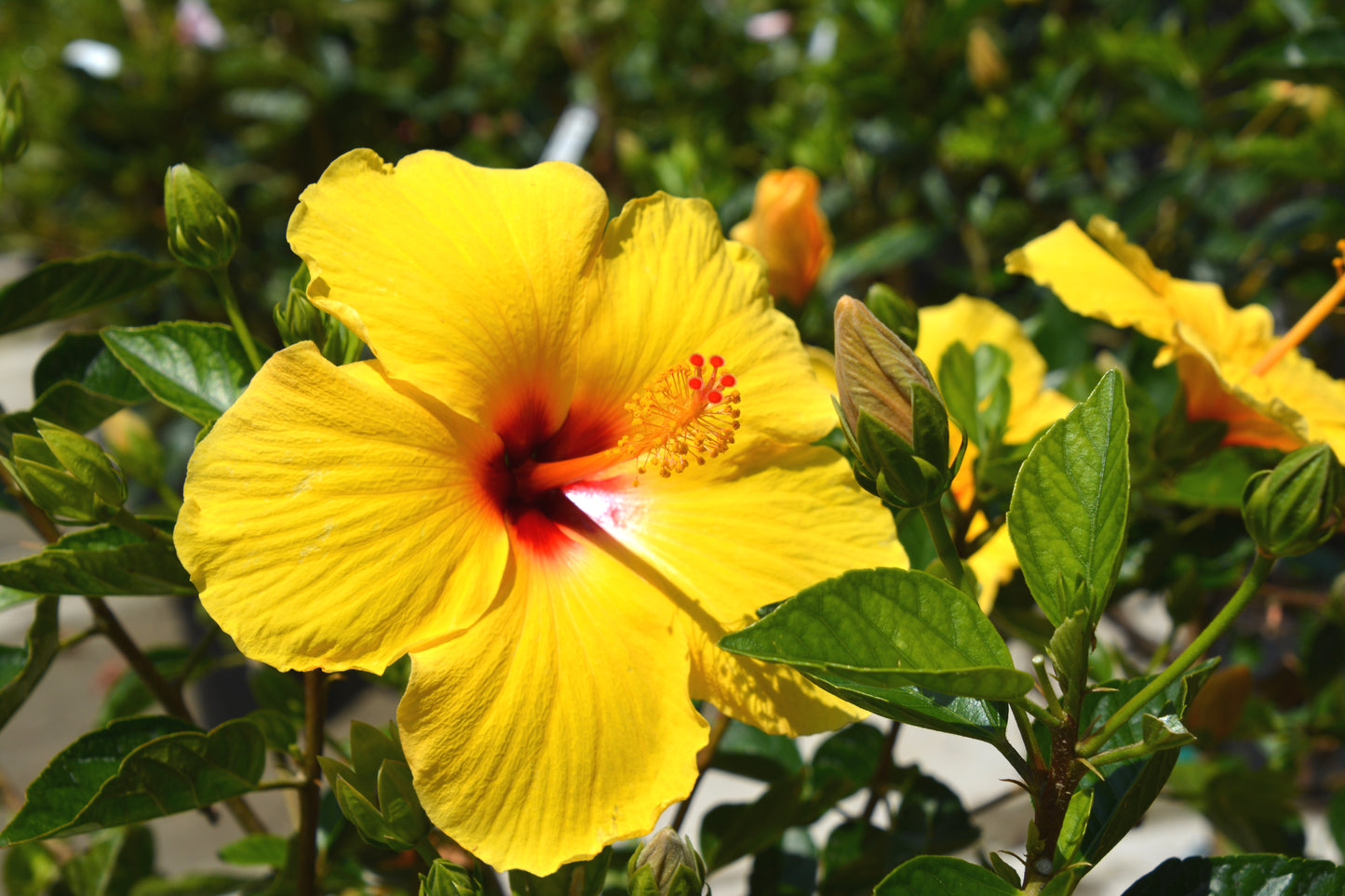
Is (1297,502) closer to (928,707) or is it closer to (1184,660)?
(1184,660)

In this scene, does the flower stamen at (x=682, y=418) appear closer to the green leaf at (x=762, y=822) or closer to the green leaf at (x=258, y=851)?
the green leaf at (x=762, y=822)

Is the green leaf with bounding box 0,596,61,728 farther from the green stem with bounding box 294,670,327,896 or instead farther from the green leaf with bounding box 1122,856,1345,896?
the green leaf with bounding box 1122,856,1345,896

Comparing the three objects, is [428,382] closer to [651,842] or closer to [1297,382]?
[651,842]

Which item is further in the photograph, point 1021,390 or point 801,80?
point 801,80

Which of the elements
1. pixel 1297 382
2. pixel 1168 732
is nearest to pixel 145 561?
pixel 1168 732

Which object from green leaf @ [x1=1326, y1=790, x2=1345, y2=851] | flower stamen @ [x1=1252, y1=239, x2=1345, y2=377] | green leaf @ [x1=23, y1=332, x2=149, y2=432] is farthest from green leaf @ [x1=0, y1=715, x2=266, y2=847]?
green leaf @ [x1=1326, y1=790, x2=1345, y2=851]

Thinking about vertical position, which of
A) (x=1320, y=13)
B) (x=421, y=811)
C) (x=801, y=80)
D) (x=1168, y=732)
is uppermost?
(x=1320, y=13)
